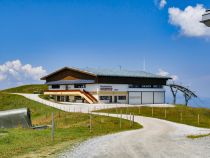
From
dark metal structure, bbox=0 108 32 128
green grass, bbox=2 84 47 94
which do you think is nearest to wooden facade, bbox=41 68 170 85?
green grass, bbox=2 84 47 94

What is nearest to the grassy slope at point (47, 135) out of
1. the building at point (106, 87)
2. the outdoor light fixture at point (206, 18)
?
the outdoor light fixture at point (206, 18)

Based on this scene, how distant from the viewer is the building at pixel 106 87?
7744 centimetres

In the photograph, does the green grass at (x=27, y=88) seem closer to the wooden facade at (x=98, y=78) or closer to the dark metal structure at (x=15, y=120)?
the wooden facade at (x=98, y=78)

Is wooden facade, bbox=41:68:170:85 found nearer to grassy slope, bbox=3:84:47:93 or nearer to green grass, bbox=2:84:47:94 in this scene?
A: green grass, bbox=2:84:47:94

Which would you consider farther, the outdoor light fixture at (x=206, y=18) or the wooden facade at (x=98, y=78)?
the wooden facade at (x=98, y=78)

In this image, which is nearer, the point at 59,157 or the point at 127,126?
the point at 59,157

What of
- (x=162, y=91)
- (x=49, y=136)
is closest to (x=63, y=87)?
(x=162, y=91)

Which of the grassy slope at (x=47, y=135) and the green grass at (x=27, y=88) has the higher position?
the green grass at (x=27, y=88)

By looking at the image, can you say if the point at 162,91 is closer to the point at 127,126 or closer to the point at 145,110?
the point at 145,110

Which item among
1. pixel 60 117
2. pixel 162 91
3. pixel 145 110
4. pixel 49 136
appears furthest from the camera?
pixel 162 91

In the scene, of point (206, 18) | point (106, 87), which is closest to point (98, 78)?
point (106, 87)

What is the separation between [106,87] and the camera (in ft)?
255

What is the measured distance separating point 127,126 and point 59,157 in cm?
2267

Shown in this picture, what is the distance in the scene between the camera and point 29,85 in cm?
12306
